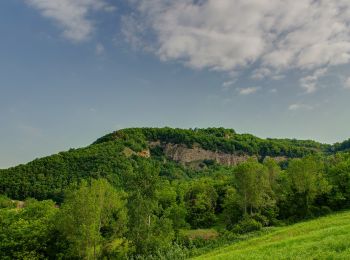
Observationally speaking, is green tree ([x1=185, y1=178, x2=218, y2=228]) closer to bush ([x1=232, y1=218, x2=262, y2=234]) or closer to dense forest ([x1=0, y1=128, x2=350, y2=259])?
dense forest ([x1=0, y1=128, x2=350, y2=259])

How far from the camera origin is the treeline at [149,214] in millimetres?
61219

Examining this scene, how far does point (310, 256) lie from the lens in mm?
25219

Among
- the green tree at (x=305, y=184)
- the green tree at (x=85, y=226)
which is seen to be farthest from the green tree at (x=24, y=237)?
the green tree at (x=305, y=184)

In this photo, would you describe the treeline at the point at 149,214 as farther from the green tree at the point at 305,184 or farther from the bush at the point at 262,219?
the bush at the point at 262,219

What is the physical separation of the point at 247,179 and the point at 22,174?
132 m

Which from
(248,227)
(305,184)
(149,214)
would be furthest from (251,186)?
(149,214)

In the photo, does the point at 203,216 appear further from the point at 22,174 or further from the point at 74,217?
the point at 22,174

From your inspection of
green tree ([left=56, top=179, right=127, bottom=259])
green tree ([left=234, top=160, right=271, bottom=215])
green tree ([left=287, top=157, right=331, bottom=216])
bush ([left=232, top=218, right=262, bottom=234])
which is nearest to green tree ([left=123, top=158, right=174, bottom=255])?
green tree ([left=56, top=179, right=127, bottom=259])

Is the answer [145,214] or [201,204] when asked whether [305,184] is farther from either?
[145,214]

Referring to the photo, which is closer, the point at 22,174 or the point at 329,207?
the point at 329,207

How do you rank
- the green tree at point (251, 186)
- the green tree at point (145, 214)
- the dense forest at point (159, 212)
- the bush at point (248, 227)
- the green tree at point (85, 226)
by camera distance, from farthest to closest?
the green tree at point (251, 186) → the bush at point (248, 227) → the dense forest at point (159, 212) → the green tree at point (145, 214) → the green tree at point (85, 226)

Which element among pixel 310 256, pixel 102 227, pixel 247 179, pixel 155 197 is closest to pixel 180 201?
pixel 247 179

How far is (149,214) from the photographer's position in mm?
63000

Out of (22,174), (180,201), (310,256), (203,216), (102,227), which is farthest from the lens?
(22,174)
